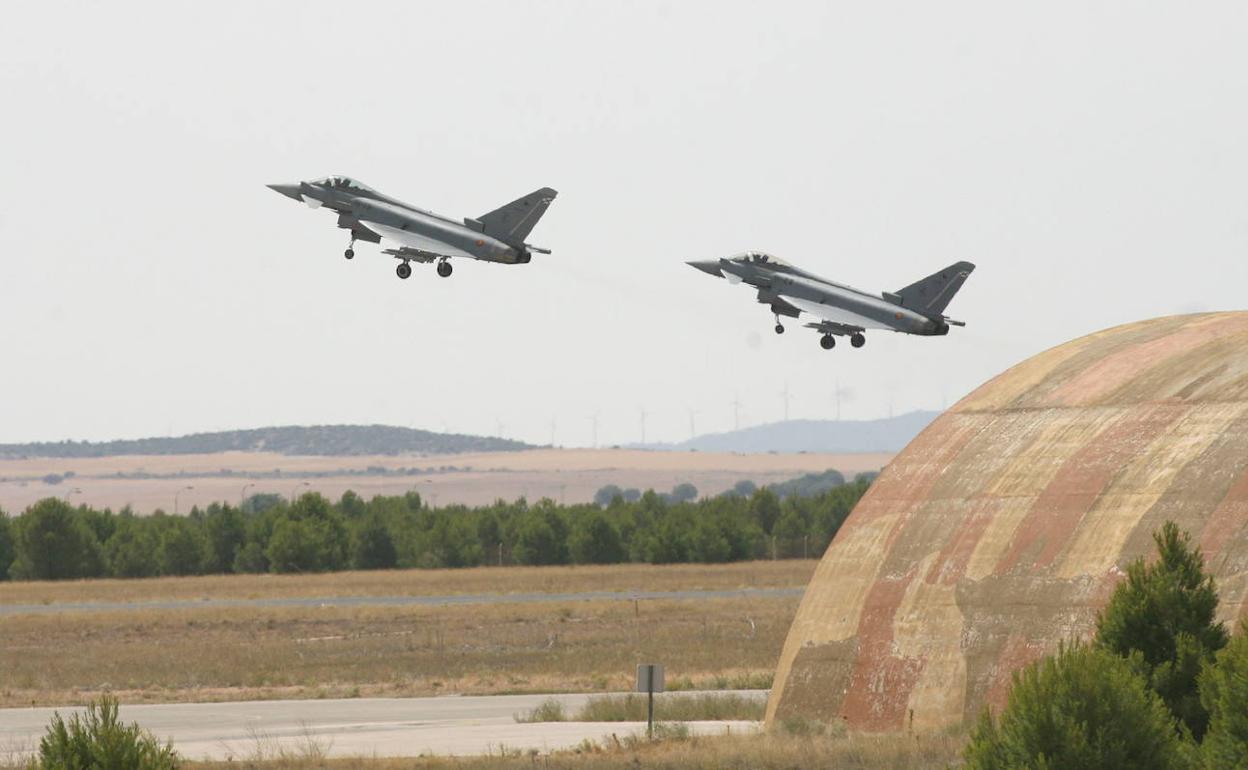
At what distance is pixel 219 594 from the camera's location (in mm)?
115875

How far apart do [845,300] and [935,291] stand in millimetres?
2443

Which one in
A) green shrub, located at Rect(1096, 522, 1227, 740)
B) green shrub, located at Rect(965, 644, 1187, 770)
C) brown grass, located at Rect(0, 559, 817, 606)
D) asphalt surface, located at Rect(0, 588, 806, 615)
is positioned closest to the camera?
green shrub, located at Rect(965, 644, 1187, 770)

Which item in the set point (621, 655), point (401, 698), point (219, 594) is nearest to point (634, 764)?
point (401, 698)

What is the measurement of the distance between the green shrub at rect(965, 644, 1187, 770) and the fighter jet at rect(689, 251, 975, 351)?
20.7 meters

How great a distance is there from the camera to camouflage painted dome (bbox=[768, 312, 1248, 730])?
1409 inches

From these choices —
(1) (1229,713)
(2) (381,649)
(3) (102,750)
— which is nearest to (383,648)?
(2) (381,649)

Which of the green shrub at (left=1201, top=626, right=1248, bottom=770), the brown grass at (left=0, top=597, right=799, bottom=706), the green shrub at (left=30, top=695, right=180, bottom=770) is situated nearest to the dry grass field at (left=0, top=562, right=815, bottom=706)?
the brown grass at (left=0, top=597, right=799, bottom=706)

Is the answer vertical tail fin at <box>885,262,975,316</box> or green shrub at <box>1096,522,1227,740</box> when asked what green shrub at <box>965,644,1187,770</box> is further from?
vertical tail fin at <box>885,262,975,316</box>

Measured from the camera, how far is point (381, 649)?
76250 mm

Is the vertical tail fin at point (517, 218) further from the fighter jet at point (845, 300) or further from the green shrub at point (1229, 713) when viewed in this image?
the green shrub at point (1229, 713)

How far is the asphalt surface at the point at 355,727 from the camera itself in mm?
41844

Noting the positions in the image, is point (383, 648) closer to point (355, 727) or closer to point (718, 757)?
point (355, 727)

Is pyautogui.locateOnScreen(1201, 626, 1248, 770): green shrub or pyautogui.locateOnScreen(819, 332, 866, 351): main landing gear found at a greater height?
pyautogui.locateOnScreen(819, 332, 866, 351): main landing gear

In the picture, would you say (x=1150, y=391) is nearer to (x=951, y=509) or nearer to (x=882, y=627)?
(x=951, y=509)
